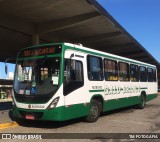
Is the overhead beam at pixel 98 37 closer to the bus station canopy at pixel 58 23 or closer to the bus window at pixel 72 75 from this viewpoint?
the bus station canopy at pixel 58 23

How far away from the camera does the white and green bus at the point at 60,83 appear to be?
10.7 metres

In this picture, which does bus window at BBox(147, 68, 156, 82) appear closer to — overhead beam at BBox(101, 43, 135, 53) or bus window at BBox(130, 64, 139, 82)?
bus window at BBox(130, 64, 139, 82)

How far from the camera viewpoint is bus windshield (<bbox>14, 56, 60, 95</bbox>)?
35.7ft

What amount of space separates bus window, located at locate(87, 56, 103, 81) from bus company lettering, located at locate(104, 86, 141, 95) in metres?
0.85

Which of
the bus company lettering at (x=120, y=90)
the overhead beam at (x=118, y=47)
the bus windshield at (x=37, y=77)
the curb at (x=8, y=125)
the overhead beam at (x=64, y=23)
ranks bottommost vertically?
the curb at (x=8, y=125)

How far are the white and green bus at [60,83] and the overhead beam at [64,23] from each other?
7593 mm

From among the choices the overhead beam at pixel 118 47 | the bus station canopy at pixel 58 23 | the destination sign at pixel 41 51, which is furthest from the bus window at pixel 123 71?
the overhead beam at pixel 118 47

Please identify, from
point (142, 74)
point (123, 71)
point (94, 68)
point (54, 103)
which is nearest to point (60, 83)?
point (54, 103)

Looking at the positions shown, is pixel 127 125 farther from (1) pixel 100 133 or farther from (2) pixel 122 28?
(2) pixel 122 28

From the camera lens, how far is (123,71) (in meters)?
16.2

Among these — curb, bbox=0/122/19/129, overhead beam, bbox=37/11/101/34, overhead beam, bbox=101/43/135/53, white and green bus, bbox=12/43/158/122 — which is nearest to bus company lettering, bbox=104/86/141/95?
white and green bus, bbox=12/43/158/122

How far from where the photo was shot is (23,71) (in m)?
11.7

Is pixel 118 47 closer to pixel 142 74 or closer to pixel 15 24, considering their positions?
pixel 15 24

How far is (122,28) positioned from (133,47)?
34.6 feet
